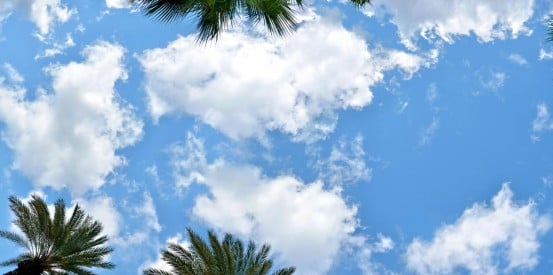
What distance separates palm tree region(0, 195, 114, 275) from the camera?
2164 cm

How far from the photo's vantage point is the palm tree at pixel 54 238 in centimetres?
2164

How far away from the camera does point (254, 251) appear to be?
22078mm

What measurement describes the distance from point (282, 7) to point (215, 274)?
1296 centimetres

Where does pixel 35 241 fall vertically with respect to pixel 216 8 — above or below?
above

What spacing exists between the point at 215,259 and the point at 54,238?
6.33 metres

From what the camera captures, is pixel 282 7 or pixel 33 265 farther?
pixel 33 265

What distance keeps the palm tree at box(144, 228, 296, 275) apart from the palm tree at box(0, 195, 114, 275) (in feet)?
9.08

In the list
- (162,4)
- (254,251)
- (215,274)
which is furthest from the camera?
(254,251)

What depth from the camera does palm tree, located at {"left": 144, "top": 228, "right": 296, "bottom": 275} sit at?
68.8ft

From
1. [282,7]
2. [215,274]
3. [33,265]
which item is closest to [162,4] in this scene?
[282,7]

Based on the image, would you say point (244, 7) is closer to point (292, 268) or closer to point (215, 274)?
point (215, 274)

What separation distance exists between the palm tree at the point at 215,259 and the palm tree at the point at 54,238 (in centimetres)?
277

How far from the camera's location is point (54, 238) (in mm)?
21844

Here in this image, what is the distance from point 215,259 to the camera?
21.0m
